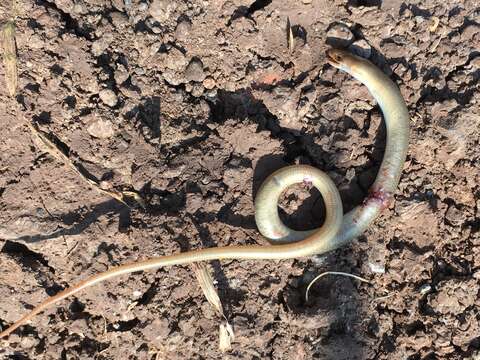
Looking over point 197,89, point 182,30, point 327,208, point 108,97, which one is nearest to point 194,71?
point 197,89

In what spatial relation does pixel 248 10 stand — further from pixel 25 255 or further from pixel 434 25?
pixel 25 255

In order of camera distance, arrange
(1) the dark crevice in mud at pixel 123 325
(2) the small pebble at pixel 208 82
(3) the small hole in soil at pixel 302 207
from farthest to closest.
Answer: (2) the small pebble at pixel 208 82
(3) the small hole in soil at pixel 302 207
(1) the dark crevice in mud at pixel 123 325

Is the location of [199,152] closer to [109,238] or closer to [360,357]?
[109,238]

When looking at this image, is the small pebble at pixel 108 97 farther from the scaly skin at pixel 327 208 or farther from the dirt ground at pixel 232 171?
the scaly skin at pixel 327 208

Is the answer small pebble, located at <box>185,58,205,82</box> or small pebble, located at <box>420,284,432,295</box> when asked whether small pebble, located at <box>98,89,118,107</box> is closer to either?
small pebble, located at <box>185,58,205,82</box>

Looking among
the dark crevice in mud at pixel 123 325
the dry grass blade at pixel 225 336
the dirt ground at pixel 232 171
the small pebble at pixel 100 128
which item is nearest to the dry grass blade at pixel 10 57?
the dirt ground at pixel 232 171

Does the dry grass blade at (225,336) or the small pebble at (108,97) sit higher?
the small pebble at (108,97)
